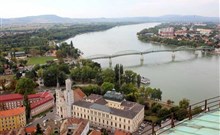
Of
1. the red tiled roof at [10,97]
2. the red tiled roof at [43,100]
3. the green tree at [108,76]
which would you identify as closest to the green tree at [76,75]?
the green tree at [108,76]

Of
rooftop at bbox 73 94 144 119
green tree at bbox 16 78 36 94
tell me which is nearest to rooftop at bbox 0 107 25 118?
rooftop at bbox 73 94 144 119

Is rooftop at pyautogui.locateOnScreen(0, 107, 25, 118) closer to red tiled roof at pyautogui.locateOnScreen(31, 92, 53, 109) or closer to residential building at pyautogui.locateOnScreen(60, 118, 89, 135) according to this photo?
red tiled roof at pyautogui.locateOnScreen(31, 92, 53, 109)

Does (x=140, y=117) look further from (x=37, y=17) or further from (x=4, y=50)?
A: (x=37, y=17)

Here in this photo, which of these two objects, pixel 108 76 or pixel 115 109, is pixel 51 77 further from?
pixel 115 109

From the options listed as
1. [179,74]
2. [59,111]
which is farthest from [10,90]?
[179,74]

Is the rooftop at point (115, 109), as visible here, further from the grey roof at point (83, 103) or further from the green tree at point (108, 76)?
the green tree at point (108, 76)

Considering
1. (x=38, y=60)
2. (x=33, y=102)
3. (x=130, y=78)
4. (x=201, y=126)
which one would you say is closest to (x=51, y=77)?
(x=33, y=102)
